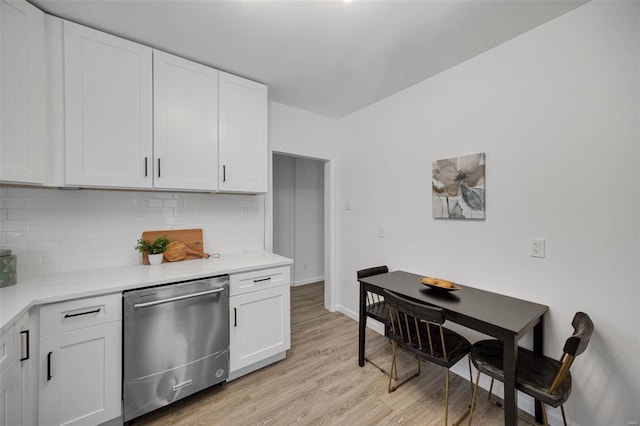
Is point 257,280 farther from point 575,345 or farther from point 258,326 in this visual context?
point 575,345

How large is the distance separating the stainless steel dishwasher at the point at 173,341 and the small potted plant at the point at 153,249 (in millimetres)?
503

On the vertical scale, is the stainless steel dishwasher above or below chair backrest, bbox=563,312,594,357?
below

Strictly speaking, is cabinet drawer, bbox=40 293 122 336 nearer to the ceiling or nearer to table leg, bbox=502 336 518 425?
the ceiling

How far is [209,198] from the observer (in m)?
2.52

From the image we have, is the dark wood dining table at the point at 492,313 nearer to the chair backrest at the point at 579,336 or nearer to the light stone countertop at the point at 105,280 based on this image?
the chair backrest at the point at 579,336

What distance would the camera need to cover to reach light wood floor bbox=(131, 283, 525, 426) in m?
1.69

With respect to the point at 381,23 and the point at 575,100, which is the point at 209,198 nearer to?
the point at 381,23

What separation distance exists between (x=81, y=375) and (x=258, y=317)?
1090mm

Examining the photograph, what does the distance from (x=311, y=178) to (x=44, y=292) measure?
12.5 feet

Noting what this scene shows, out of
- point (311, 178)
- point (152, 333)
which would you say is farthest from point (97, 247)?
point (311, 178)

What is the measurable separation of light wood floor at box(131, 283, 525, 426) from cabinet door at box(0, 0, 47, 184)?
176 cm

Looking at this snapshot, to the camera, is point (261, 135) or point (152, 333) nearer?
point (152, 333)

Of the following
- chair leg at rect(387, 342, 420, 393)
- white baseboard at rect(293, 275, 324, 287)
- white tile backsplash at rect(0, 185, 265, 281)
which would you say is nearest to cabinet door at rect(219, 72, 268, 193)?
white tile backsplash at rect(0, 185, 265, 281)

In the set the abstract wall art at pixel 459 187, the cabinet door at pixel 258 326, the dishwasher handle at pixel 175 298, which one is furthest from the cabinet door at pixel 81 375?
the abstract wall art at pixel 459 187
